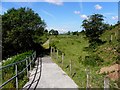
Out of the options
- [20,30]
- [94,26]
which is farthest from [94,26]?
[20,30]

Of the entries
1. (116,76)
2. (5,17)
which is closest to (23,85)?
(116,76)

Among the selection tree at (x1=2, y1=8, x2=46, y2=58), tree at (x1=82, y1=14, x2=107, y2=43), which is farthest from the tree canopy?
tree at (x1=2, y1=8, x2=46, y2=58)

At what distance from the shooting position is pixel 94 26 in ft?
124

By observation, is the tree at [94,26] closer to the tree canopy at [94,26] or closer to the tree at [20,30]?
the tree canopy at [94,26]

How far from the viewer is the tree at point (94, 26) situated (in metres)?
38.0

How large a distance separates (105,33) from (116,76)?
28.4 meters

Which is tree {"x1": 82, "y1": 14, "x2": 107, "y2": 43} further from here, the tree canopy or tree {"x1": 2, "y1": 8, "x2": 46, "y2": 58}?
tree {"x1": 2, "y1": 8, "x2": 46, "y2": 58}

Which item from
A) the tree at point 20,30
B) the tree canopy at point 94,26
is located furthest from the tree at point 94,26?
the tree at point 20,30

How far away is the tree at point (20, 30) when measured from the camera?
37594 mm

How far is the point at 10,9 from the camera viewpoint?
43.3 m

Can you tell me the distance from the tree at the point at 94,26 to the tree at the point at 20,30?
24.0ft

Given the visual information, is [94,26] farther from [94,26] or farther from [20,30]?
[20,30]

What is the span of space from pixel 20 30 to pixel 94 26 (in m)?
10.8

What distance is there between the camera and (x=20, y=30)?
37250mm
